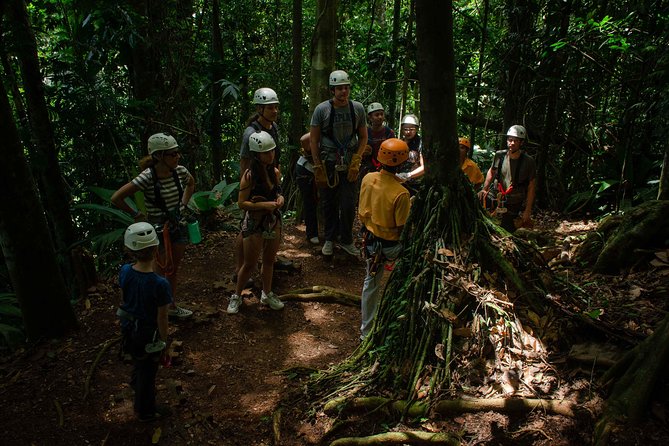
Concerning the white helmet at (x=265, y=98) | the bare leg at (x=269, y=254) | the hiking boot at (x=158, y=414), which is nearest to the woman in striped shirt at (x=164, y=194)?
the bare leg at (x=269, y=254)

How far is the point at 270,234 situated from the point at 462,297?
7.69 ft

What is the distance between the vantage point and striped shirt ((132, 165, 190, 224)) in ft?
15.6

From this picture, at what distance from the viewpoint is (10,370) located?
472 cm

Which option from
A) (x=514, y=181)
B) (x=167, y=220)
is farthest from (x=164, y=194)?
(x=514, y=181)

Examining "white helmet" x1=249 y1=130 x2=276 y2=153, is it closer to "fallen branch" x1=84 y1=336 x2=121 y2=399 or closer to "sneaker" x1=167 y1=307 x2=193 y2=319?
"sneaker" x1=167 y1=307 x2=193 y2=319

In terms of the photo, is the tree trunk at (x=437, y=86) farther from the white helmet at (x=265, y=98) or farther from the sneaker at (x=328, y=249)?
the sneaker at (x=328, y=249)

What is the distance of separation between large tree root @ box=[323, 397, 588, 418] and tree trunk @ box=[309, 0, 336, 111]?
551 cm

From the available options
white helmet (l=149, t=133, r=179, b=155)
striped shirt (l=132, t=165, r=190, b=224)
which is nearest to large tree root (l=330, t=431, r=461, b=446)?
striped shirt (l=132, t=165, r=190, b=224)

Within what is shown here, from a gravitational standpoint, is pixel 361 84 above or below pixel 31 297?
above

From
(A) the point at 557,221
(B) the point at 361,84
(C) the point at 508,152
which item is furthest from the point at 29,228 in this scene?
(B) the point at 361,84

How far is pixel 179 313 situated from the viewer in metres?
5.40

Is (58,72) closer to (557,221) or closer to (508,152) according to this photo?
(508,152)

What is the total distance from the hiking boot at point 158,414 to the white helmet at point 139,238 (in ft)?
4.65

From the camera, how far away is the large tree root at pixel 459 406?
3162 mm
